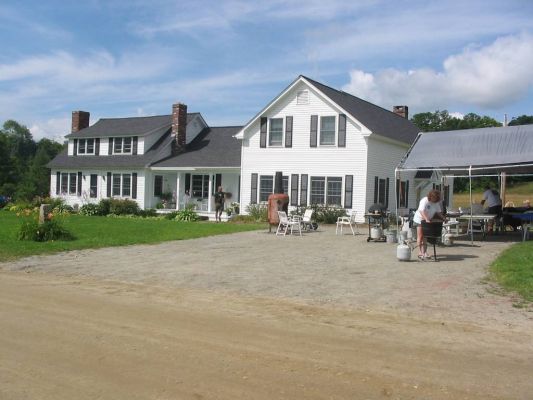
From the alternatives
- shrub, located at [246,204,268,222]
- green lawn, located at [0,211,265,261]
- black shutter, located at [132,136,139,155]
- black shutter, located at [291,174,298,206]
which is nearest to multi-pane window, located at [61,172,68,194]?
black shutter, located at [132,136,139,155]

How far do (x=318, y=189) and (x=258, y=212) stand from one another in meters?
3.14

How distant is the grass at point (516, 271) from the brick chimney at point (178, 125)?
24.5m

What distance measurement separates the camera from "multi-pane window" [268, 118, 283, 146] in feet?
91.5

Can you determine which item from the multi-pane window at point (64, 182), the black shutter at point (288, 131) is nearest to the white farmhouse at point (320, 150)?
the black shutter at point (288, 131)

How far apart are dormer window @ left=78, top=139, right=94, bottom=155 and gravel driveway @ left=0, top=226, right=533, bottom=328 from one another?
2220 centimetres

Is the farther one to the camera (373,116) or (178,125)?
(178,125)

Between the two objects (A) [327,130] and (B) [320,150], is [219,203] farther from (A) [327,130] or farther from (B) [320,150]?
(A) [327,130]

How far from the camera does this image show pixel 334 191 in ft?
86.5

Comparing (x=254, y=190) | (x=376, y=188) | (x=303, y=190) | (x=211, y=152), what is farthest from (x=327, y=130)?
(x=211, y=152)

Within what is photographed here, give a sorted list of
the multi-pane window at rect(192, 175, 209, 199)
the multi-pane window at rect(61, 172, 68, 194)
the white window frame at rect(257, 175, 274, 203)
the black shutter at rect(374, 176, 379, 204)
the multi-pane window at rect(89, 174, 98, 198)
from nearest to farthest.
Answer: the black shutter at rect(374, 176, 379, 204)
the white window frame at rect(257, 175, 274, 203)
the multi-pane window at rect(192, 175, 209, 199)
the multi-pane window at rect(89, 174, 98, 198)
the multi-pane window at rect(61, 172, 68, 194)

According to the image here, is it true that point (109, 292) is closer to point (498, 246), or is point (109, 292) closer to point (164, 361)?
point (164, 361)

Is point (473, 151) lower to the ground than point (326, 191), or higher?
higher

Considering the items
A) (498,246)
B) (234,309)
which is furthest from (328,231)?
(234,309)

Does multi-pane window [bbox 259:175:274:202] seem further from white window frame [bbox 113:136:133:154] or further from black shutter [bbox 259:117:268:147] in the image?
white window frame [bbox 113:136:133:154]
